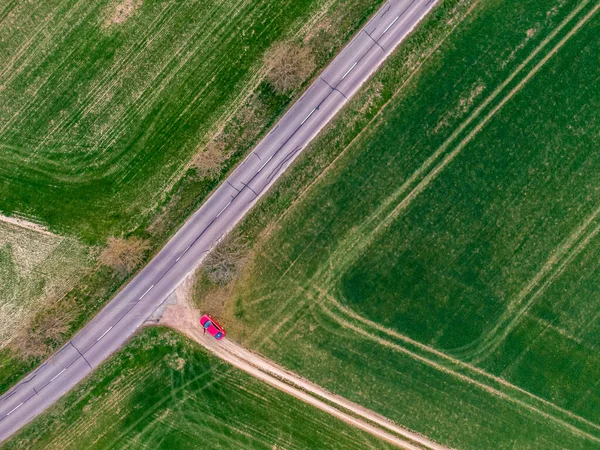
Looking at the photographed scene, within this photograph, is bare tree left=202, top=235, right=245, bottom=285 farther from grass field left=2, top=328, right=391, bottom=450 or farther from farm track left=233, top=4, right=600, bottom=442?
grass field left=2, top=328, right=391, bottom=450

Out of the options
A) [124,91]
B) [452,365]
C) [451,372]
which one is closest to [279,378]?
[451,372]

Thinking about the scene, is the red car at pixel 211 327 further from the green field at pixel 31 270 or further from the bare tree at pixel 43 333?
the bare tree at pixel 43 333

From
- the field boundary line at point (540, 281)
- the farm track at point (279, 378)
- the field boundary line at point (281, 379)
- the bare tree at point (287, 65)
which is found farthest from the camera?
the field boundary line at point (540, 281)

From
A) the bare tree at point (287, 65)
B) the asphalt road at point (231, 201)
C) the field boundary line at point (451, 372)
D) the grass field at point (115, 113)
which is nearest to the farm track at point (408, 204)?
the field boundary line at point (451, 372)

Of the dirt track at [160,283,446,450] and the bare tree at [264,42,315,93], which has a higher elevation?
the bare tree at [264,42,315,93]

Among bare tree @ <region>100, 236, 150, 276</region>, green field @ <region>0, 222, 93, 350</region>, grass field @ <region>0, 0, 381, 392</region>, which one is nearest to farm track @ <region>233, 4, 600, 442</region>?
grass field @ <region>0, 0, 381, 392</region>

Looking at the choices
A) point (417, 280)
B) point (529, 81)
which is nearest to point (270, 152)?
point (417, 280)

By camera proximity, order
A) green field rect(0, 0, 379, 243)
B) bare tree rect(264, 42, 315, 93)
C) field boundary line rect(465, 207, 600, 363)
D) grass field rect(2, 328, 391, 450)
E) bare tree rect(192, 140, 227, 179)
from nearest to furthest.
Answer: bare tree rect(264, 42, 315, 93) → green field rect(0, 0, 379, 243) → bare tree rect(192, 140, 227, 179) → grass field rect(2, 328, 391, 450) → field boundary line rect(465, 207, 600, 363)

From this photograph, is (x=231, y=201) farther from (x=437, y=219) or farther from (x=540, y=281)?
(x=540, y=281)
